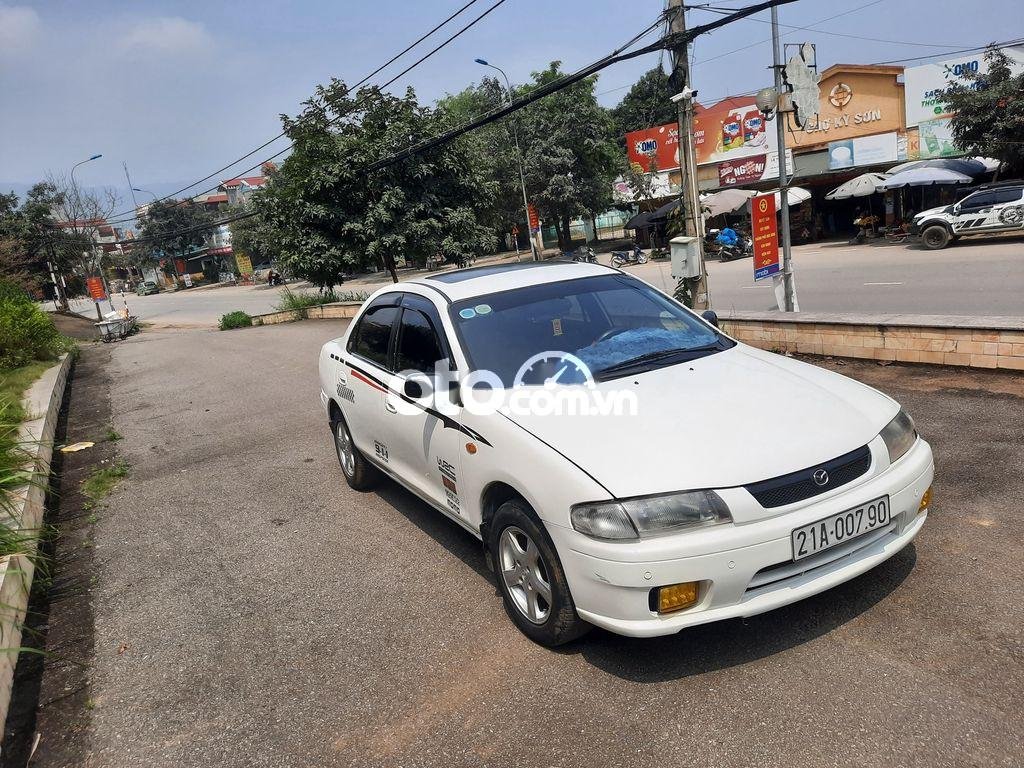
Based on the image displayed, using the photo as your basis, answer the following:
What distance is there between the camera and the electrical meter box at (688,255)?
9.28 m

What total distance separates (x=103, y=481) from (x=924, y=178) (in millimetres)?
24182

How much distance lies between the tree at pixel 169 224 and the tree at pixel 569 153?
151 feet

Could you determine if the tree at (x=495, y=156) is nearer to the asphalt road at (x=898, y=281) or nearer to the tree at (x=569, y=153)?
the tree at (x=569, y=153)

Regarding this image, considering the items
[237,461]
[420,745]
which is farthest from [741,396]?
[237,461]

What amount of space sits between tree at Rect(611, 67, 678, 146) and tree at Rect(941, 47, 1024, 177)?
39737 millimetres

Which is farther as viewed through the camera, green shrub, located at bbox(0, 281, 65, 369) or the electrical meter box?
green shrub, located at bbox(0, 281, 65, 369)

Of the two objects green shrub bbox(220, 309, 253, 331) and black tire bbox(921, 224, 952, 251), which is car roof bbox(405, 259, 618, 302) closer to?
black tire bbox(921, 224, 952, 251)

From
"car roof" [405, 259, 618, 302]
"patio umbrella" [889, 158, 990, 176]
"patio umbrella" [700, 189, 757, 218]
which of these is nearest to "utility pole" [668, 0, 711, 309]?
"car roof" [405, 259, 618, 302]

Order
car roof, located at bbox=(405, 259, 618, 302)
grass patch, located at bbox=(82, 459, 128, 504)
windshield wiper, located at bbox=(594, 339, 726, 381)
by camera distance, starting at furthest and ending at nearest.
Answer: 1. grass patch, located at bbox=(82, 459, 128, 504)
2. car roof, located at bbox=(405, 259, 618, 302)
3. windshield wiper, located at bbox=(594, 339, 726, 381)

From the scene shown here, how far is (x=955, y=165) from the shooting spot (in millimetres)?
23484

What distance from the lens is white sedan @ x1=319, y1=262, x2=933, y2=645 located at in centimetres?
278

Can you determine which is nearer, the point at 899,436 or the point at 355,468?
the point at 899,436

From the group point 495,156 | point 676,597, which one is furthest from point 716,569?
point 495,156

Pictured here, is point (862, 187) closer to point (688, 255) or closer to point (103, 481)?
point (688, 255)
